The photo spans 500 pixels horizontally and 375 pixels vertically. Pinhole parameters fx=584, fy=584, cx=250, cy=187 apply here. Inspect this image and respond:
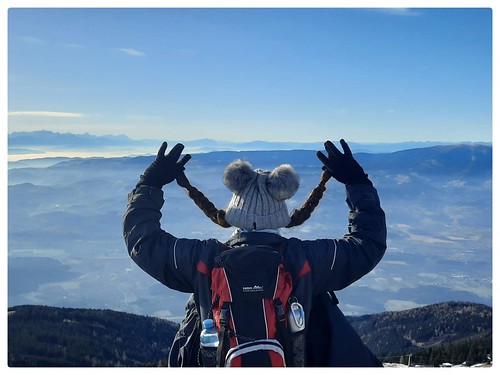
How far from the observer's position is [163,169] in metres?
3.12

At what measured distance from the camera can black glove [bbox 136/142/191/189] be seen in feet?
10.1

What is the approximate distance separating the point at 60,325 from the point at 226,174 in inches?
224

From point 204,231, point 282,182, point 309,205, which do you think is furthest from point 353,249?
point 204,231

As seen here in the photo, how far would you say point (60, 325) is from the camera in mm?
7758

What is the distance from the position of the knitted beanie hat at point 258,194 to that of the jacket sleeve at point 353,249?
232 mm

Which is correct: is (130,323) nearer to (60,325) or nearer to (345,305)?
(60,325)

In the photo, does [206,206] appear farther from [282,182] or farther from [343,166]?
[343,166]

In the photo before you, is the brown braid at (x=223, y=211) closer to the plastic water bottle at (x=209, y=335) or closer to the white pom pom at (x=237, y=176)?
the white pom pom at (x=237, y=176)

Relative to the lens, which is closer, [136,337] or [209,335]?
[209,335]

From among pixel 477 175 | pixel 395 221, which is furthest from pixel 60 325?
pixel 477 175

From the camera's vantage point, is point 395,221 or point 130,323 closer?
point 130,323

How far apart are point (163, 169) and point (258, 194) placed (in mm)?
560

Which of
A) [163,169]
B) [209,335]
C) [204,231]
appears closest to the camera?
[209,335]

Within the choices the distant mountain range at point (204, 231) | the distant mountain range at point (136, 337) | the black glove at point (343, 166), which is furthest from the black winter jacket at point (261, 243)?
the distant mountain range at point (204, 231)
